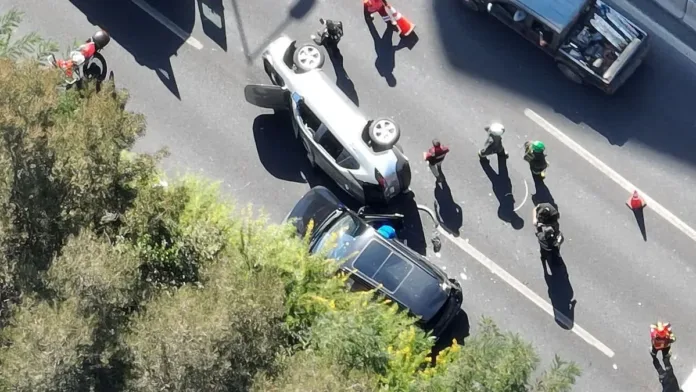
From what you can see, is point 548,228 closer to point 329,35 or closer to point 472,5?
point 472,5

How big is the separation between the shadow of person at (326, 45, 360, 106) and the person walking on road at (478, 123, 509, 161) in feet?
11.2

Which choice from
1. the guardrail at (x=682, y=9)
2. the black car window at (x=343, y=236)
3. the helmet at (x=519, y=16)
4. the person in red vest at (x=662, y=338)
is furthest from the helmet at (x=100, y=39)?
the person in red vest at (x=662, y=338)

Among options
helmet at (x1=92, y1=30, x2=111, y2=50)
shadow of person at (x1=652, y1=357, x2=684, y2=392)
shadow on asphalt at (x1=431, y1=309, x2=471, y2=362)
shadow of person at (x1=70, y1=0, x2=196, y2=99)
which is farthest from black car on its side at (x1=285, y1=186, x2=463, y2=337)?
helmet at (x1=92, y1=30, x2=111, y2=50)

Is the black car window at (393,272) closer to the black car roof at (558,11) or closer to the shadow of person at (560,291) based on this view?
the shadow of person at (560,291)

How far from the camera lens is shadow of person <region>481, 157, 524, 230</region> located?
1934 cm

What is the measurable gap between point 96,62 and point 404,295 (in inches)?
399

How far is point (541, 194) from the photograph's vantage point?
19453mm

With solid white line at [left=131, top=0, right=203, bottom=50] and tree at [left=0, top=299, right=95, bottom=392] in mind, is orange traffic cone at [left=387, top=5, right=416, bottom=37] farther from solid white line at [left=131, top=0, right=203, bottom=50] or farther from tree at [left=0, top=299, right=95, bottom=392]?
tree at [left=0, top=299, right=95, bottom=392]

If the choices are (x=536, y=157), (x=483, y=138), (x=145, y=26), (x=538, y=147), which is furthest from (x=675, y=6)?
(x=145, y=26)

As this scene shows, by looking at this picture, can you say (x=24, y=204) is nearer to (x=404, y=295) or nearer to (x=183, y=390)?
(x=183, y=390)

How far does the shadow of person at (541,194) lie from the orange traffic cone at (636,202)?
1770 millimetres

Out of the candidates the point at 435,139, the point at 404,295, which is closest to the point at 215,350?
the point at 404,295

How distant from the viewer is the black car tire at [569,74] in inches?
779

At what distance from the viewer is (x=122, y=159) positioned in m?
14.0
